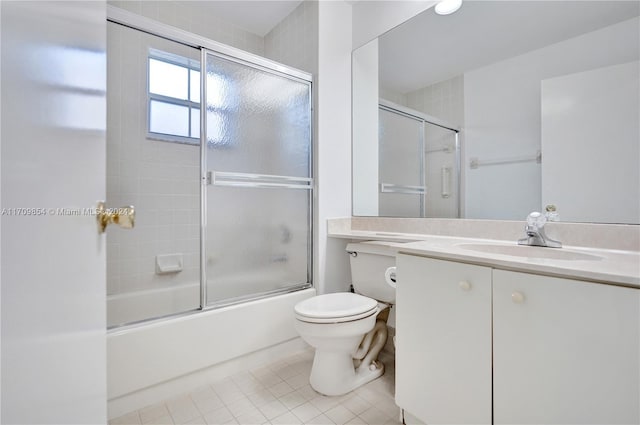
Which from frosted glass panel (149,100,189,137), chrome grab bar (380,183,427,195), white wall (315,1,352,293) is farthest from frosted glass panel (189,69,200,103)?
chrome grab bar (380,183,427,195)

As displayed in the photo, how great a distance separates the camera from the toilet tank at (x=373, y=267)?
1.66 meters

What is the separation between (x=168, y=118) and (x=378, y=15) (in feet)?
5.18

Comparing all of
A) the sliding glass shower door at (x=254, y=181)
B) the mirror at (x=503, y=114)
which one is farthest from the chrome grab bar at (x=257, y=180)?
the mirror at (x=503, y=114)

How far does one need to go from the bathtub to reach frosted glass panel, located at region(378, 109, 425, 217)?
0.91 metres

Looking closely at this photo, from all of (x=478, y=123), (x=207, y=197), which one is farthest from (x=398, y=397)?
(x=478, y=123)

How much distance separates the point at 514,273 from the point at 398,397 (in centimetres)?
69

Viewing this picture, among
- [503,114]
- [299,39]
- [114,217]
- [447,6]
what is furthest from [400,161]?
[114,217]

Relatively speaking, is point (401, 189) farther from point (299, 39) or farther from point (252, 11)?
point (252, 11)

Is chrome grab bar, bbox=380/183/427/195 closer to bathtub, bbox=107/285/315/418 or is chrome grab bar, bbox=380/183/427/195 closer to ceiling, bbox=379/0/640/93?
ceiling, bbox=379/0/640/93

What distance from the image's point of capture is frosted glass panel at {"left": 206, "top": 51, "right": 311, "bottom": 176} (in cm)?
162

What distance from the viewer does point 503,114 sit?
1.49m

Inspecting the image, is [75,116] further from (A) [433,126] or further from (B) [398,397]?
(A) [433,126]

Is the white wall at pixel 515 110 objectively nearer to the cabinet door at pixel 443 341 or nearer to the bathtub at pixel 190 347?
the cabinet door at pixel 443 341

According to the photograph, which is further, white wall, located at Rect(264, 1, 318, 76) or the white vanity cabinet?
white wall, located at Rect(264, 1, 318, 76)
